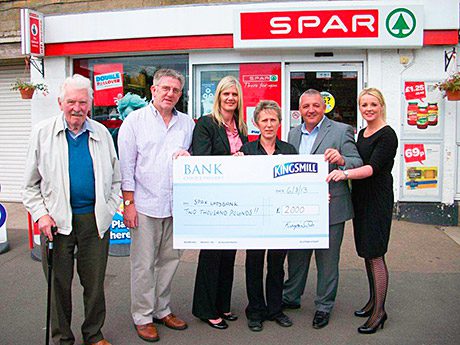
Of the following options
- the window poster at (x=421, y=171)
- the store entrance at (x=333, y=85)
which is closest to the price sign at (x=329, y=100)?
the store entrance at (x=333, y=85)

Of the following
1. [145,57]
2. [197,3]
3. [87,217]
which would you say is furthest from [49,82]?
[87,217]

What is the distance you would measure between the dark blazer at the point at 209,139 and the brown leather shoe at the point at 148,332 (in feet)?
4.79

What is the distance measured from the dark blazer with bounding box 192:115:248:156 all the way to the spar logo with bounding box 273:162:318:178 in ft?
1.50

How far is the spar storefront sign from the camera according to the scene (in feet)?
23.5

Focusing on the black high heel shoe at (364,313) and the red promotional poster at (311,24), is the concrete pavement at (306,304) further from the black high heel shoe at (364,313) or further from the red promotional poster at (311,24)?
the red promotional poster at (311,24)

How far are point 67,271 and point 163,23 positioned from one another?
5.55 meters

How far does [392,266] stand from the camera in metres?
5.36

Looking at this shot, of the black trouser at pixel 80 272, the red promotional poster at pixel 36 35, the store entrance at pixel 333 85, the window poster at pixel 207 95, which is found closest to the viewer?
the black trouser at pixel 80 272

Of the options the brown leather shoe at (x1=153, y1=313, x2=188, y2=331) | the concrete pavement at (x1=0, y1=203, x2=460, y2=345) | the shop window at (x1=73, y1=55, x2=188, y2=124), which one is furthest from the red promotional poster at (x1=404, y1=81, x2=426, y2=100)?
the brown leather shoe at (x1=153, y1=313, x2=188, y2=331)

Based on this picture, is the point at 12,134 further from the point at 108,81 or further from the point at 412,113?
the point at 412,113

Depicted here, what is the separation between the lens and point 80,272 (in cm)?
340

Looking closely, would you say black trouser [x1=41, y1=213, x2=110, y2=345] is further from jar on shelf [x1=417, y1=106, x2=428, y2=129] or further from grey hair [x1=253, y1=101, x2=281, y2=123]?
jar on shelf [x1=417, y1=106, x2=428, y2=129]

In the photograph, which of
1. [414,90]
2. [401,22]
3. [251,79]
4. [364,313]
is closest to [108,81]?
[251,79]

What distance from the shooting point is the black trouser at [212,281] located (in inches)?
150
